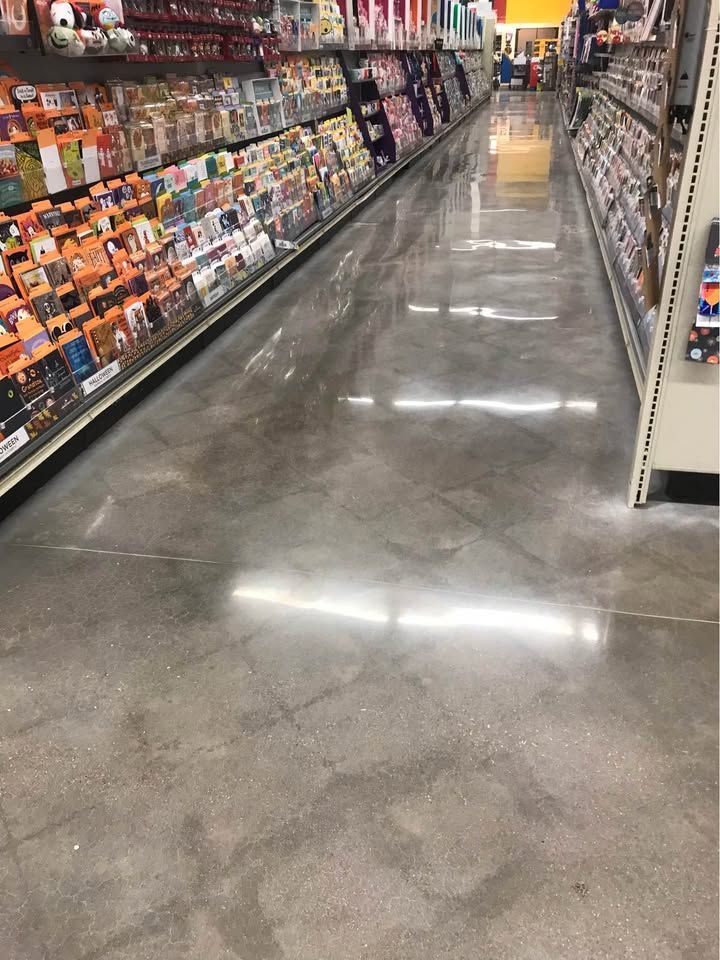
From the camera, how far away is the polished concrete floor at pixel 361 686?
1.39 m

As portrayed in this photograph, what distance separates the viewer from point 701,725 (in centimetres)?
173

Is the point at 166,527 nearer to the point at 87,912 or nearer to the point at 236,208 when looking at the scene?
the point at 87,912

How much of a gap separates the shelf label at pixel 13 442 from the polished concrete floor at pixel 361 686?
0.26 meters

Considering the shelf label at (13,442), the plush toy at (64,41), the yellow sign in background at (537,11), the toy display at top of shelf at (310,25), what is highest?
the yellow sign in background at (537,11)

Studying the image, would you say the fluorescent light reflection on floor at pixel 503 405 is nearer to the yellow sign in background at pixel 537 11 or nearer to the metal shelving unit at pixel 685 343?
the metal shelving unit at pixel 685 343

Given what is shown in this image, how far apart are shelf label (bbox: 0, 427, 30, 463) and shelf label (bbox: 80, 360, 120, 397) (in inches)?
17.5

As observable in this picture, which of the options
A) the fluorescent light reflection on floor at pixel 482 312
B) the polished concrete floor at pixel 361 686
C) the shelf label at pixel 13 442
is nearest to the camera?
the polished concrete floor at pixel 361 686

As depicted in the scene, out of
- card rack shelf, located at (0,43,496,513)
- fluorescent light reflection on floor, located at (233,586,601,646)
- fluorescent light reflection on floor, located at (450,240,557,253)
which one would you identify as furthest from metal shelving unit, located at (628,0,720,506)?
fluorescent light reflection on floor, located at (450,240,557,253)

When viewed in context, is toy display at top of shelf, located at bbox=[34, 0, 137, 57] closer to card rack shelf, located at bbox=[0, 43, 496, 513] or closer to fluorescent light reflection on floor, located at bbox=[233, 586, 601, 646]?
card rack shelf, located at bbox=[0, 43, 496, 513]

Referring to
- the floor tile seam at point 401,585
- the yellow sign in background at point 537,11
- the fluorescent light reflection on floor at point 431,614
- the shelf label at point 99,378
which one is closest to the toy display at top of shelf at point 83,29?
the shelf label at point 99,378

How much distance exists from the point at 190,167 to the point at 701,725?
396 cm

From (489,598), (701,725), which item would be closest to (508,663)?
(489,598)

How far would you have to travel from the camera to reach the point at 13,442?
8.64ft

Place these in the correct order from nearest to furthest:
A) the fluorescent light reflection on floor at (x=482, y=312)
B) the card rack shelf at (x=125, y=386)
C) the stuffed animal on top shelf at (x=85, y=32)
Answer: the card rack shelf at (x=125, y=386) < the stuffed animal on top shelf at (x=85, y=32) < the fluorescent light reflection on floor at (x=482, y=312)
